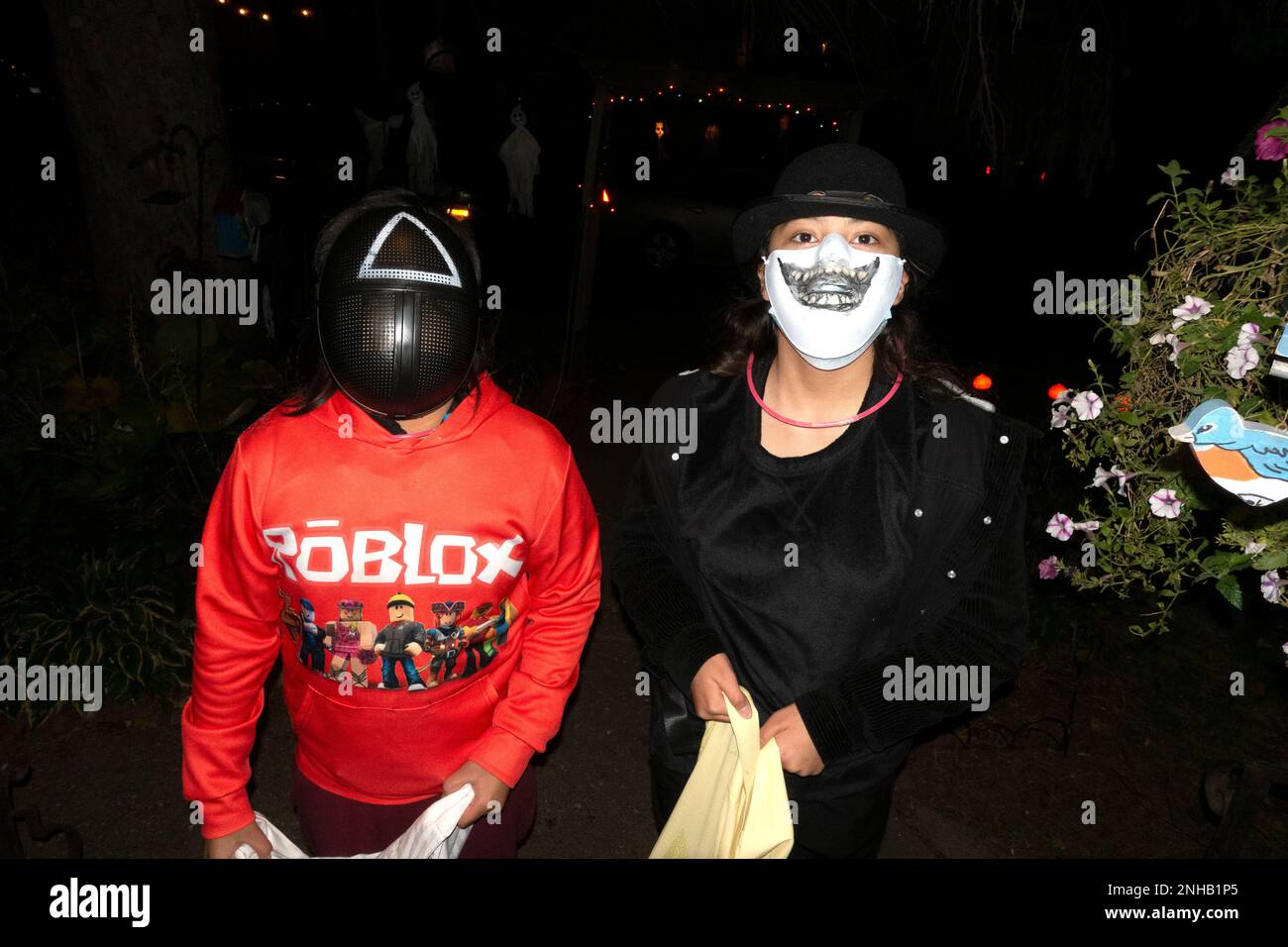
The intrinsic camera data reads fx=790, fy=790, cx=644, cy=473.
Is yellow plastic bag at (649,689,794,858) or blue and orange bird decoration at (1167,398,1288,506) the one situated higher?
blue and orange bird decoration at (1167,398,1288,506)

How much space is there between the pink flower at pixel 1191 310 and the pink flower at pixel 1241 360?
121 millimetres

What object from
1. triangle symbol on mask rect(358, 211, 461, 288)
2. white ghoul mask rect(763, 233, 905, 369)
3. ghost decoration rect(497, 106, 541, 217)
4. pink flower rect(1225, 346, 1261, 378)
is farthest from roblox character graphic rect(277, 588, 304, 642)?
ghost decoration rect(497, 106, 541, 217)

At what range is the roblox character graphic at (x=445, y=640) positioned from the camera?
179 centimetres

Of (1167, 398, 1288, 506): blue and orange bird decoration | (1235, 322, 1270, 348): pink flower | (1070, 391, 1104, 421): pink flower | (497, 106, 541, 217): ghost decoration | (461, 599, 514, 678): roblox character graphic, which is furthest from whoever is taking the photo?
(497, 106, 541, 217): ghost decoration

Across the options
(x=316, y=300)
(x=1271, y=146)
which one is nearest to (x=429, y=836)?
(x=316, y=300)

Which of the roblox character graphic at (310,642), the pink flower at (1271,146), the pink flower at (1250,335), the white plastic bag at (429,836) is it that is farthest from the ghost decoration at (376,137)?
the pink flower at (1250,335)

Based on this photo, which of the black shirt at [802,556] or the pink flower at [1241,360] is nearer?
the pink flower at [1241,360]

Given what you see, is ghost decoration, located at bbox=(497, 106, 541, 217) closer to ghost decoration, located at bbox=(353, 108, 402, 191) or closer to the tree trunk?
ghost decoration, located at bbox=(353, 108, 402, 191)

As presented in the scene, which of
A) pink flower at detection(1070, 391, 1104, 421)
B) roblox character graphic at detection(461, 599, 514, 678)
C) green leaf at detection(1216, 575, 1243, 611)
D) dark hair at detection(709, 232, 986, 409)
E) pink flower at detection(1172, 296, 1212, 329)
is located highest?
pink flower at detection(1172, 296, 1212, 329)

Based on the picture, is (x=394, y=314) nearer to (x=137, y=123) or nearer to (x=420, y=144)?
(x=137, y=123)

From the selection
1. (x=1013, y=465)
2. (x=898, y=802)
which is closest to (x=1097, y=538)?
(x=1013, y=465)

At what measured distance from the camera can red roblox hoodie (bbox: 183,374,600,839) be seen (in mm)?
1707

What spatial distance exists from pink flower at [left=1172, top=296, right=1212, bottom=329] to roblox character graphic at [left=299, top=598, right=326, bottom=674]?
1796mm

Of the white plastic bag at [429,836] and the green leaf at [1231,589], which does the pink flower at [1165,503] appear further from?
the white plastic bag at [429,836]
